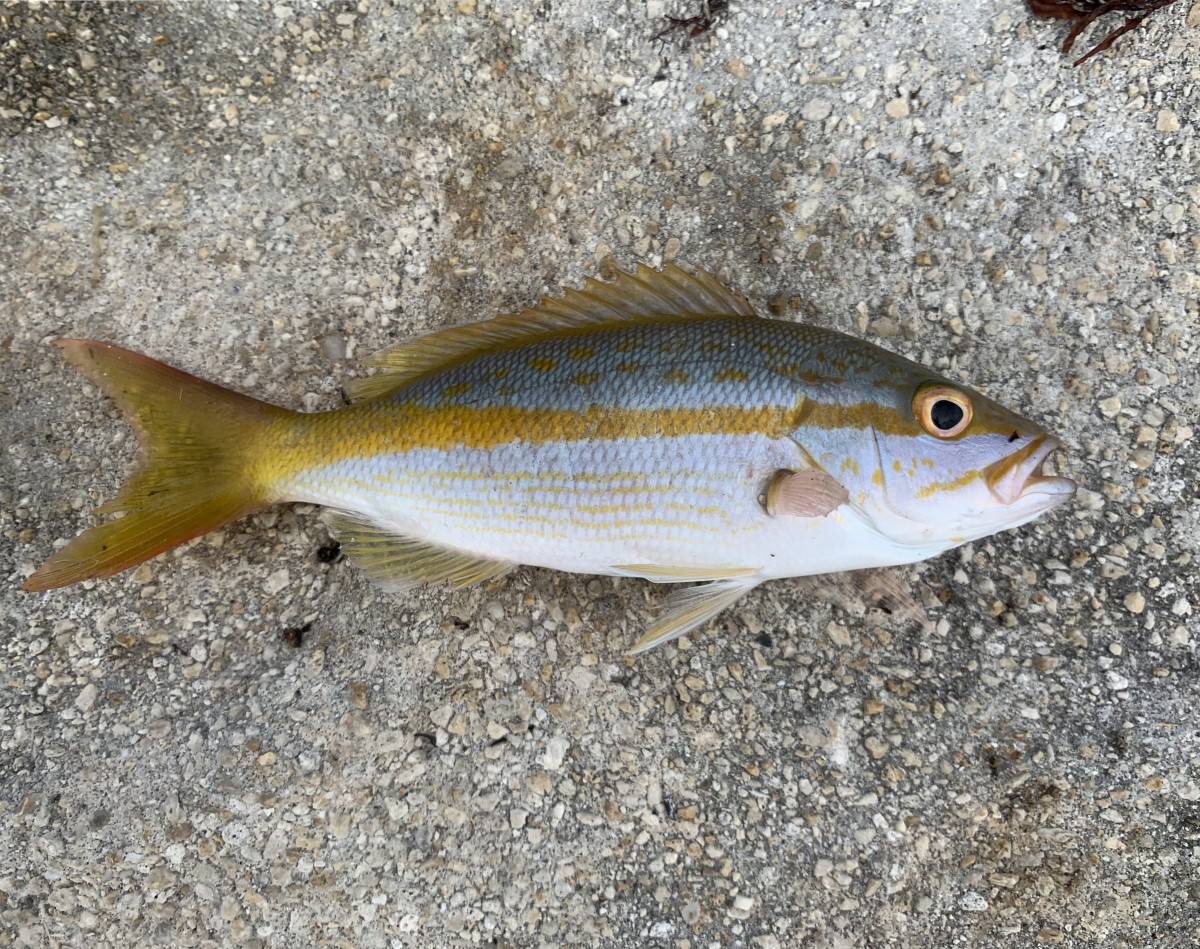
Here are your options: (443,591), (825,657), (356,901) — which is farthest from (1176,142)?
(356,901)

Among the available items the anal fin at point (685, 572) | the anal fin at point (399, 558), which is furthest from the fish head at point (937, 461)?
the anal fin at point (399, 558)

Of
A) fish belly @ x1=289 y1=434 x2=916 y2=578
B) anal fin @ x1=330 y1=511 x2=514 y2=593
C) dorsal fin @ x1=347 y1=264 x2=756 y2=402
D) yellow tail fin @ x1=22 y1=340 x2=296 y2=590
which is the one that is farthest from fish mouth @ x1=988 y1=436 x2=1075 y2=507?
yellow tail fin @ x1=22 y1=340 x2=296 y2=590

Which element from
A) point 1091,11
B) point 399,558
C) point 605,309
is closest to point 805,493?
point 605,309

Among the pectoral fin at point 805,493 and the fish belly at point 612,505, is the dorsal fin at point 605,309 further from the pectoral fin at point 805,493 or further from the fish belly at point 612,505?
the pectoral fin at point 805,493

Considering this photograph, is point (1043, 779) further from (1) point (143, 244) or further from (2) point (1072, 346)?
(1) point (143, 244)

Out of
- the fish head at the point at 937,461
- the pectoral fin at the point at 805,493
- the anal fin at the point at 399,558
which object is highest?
the fish head at the point at 937,461

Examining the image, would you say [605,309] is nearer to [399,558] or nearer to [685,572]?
[685,572]
